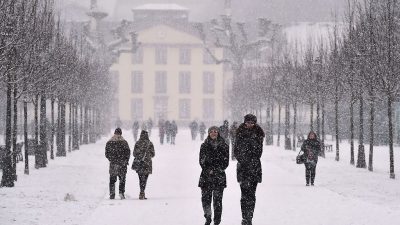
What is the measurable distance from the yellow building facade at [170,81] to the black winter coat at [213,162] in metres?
84.9

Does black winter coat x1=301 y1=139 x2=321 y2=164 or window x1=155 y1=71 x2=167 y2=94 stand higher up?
window x1=155 y1=71 x2=167 y2=94

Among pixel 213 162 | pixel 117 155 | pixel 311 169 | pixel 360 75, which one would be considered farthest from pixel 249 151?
pixel 360 75

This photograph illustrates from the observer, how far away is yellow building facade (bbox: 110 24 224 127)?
96312 millimetres

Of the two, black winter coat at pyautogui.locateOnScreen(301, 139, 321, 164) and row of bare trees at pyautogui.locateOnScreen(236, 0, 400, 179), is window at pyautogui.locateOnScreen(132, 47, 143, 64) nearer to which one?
row of bare trees at pyautogui.locateOnScreen(236, 0, 400, 179)

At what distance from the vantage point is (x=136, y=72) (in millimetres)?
97250

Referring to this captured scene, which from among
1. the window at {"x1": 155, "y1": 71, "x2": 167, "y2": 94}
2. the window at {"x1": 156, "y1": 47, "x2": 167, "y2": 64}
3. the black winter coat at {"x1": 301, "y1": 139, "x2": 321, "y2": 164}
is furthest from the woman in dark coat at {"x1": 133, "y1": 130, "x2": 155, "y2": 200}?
the window at {"x1": 155, "y1": 71, "x2": 167, "y2": 94}

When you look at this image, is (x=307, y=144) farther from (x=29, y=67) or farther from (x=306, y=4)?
(x=306, y=4)

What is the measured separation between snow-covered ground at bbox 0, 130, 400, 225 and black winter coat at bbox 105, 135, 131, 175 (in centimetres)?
66

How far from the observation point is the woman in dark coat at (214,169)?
10.6 m

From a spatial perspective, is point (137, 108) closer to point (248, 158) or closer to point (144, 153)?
point (144, 153)

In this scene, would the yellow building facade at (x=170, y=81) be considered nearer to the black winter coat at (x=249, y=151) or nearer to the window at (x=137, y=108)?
the window at (x=137, y=108)

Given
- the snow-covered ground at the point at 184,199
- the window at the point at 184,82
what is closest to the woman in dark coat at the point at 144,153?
the snow-covered ground at the point at 184,199

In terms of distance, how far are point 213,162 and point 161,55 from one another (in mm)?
86748

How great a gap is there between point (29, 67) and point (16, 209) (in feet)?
26.2
